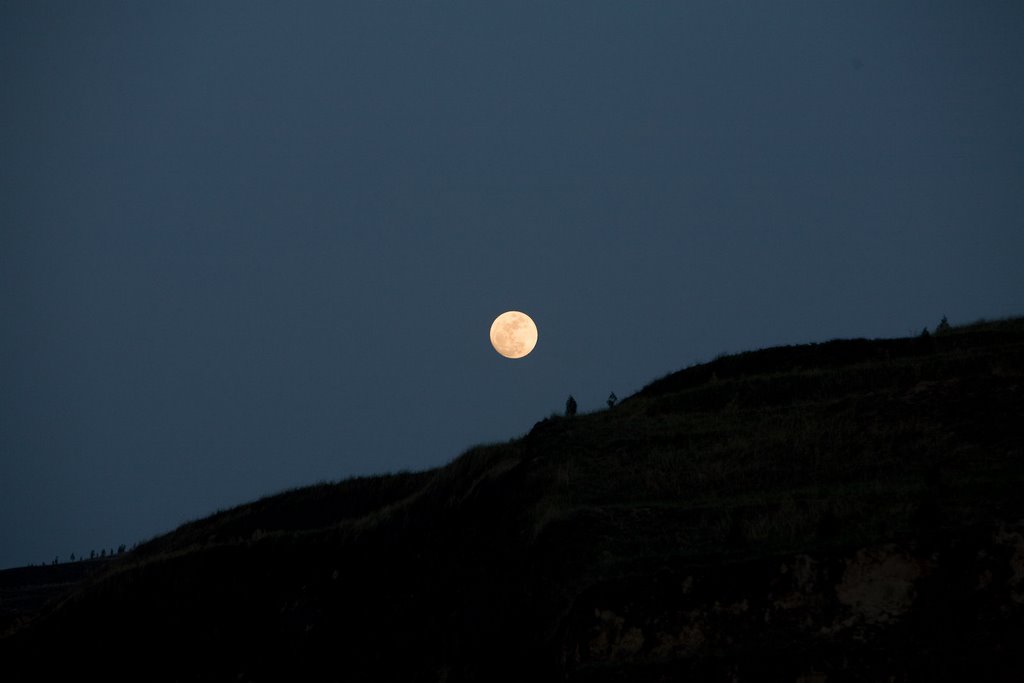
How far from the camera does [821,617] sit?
46.2ft

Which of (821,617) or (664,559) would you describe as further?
(664,559)

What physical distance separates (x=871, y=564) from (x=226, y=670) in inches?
566

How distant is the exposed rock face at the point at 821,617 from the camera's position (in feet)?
44.2

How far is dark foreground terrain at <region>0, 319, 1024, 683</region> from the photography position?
14078mm

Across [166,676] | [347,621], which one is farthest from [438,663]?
[166,676]

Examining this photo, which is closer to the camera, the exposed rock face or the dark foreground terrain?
the exposed rock face

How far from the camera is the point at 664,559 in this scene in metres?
15.7

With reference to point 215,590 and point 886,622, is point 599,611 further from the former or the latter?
point 215,590

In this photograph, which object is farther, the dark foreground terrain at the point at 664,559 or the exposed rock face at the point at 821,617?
the dark foreground terrain at the point at 664,559

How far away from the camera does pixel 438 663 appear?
18.7 meters

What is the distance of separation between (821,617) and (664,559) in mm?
2533

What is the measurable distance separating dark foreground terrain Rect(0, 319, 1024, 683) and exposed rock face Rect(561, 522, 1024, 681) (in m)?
0.03

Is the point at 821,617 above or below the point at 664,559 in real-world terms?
below

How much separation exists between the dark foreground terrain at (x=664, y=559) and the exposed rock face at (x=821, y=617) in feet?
0.09
